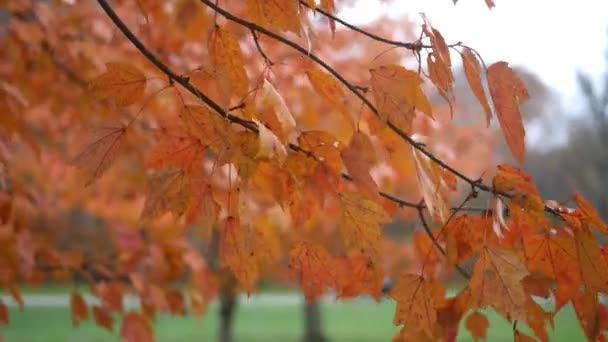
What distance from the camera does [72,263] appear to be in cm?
222

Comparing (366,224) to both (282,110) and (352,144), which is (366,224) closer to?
(352,144)

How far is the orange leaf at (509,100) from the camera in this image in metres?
0.98

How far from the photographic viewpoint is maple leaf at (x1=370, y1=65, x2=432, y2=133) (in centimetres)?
102

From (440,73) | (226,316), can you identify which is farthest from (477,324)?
(226,316)

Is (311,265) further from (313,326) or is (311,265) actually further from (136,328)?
(313,326)

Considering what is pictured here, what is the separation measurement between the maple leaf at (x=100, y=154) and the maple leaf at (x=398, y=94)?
0.48 metres

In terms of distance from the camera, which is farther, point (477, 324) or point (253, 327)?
point (253, 327)

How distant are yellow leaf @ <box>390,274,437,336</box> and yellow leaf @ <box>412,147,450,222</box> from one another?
13 centimetres

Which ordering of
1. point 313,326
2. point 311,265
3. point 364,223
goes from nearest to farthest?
point 364,223 → point 311,265 → point 313,326

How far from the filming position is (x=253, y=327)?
40.5 ft

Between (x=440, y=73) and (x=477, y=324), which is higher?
(x=440, y=73)

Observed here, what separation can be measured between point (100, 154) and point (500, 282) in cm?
73

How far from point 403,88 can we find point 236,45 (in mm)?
282

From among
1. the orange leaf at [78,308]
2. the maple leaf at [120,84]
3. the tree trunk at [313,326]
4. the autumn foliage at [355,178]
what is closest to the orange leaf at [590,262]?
the autumn foliage at [355,178]
